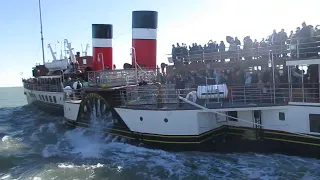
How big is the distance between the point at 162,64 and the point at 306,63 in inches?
394

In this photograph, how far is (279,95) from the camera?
14.8 metres

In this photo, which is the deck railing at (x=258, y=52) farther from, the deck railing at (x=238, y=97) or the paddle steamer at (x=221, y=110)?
the deck railing at (x=238, y=97)

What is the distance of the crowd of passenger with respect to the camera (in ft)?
45.3

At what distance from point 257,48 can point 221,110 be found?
15.3ft

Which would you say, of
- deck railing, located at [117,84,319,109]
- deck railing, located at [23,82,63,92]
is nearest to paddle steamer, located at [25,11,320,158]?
deck railing, located at [117,84,319,109]

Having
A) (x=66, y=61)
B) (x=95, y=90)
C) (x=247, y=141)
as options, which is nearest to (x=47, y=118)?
(x=66, y=61)

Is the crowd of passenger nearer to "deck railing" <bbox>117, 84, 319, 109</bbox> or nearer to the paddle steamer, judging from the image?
the paddle steamer

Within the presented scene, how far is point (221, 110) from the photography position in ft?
47.5

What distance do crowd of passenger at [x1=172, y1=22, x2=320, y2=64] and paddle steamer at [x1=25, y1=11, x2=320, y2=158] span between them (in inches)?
3.6

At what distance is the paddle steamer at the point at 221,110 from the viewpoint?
44.8 ft

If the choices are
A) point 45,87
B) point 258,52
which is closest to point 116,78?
point 258,52

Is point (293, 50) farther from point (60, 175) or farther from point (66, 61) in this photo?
point (66, 61)

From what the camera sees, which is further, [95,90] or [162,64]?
[162,64]

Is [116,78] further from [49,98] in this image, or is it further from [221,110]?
[49,98]
